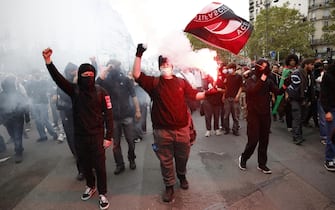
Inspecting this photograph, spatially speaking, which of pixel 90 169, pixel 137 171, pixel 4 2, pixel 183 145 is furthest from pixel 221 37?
pixel 4 2

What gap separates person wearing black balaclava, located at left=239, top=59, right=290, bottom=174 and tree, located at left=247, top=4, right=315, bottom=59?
147 feet

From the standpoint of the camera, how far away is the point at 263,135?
15.5 feet

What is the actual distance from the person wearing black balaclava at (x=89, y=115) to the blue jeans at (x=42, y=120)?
179 inches

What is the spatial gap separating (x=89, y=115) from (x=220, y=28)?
297 centimetres

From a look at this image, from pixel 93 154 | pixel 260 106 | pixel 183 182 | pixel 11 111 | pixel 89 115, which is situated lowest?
pixel 183 182

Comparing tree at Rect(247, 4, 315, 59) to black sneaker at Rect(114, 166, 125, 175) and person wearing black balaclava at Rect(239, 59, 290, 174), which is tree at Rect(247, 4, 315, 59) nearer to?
person wearing black balaclava at Rect(239, 59, 290, 174)

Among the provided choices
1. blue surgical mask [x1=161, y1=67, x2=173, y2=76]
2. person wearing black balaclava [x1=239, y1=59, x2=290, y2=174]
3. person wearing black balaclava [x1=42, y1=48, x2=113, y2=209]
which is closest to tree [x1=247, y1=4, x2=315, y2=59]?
person wearing black balaclava [x1=239, y1=59, x2=290, y2=174]

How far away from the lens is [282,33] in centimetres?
4925

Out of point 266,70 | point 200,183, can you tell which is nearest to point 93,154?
point 200,183

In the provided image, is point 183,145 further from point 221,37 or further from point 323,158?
point 323,158

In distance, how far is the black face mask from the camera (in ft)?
12.0

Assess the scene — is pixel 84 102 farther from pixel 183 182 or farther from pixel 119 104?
pixel 183 182

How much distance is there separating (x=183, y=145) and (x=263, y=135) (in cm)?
159

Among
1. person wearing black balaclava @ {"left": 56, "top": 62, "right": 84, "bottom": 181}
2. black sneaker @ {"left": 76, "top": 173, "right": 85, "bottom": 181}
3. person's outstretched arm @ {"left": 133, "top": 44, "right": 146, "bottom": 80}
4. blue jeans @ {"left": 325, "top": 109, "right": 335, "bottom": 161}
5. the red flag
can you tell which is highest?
the red flag
